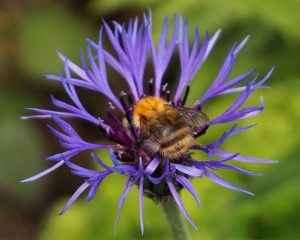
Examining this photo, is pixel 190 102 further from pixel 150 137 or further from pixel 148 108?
pixel 150 137

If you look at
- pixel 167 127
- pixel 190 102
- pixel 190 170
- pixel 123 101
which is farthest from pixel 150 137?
pixel 190 102

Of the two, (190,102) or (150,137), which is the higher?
(150,137)

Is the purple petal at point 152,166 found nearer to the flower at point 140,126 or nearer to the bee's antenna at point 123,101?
the flower at point 140,126

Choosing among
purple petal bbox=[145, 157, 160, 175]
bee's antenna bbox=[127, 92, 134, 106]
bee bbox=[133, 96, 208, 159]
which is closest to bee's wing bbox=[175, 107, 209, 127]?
bee bbox=[133, 96, 208, 159]

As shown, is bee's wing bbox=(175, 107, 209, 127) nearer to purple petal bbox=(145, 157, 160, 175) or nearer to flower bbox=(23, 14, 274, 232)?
flower bbox=(23, 14, 274, 232)

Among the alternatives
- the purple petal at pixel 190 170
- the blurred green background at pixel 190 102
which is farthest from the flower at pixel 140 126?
the blurred green background at pixel 190 102
